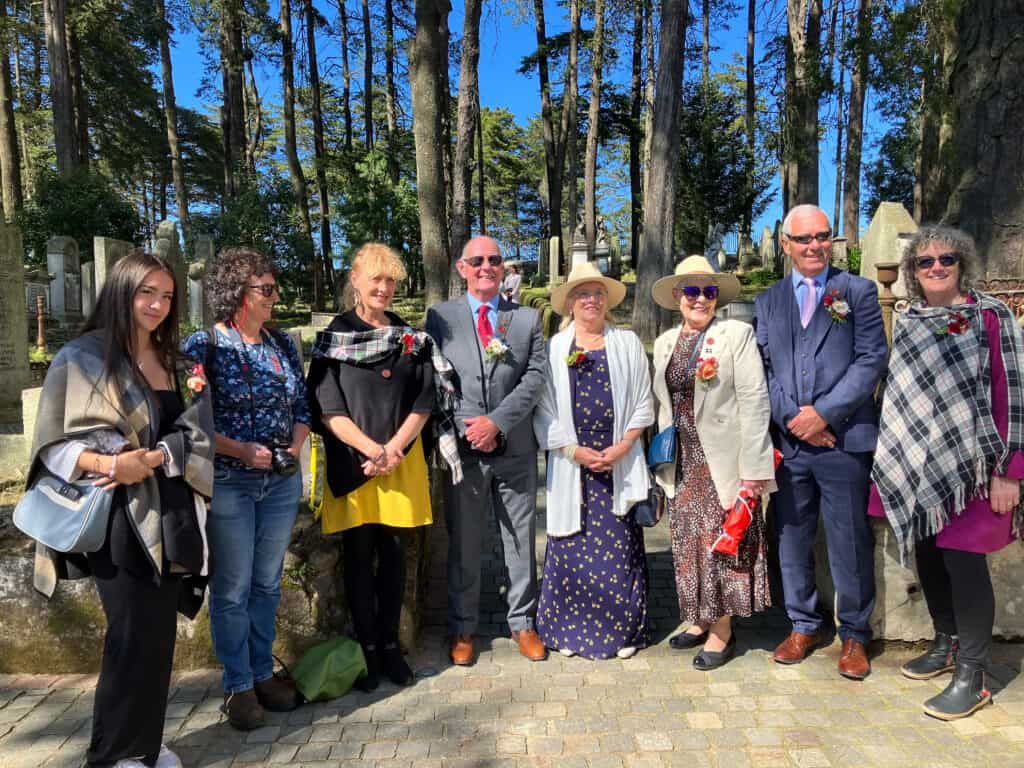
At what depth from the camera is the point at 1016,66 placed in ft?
21.3

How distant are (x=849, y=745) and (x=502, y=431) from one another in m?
2.03

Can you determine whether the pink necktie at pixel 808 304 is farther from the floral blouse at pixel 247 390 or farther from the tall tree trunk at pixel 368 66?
the tall tree trunk at pixel 368 66

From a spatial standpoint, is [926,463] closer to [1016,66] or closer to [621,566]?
[621,566]

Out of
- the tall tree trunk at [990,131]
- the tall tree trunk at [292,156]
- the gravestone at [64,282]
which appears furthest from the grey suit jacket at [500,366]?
the tall tree trunk at [292,156]

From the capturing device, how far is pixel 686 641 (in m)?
3.94

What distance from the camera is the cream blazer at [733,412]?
3.57 m

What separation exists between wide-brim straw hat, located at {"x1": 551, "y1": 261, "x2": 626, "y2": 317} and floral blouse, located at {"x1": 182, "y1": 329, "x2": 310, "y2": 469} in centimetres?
154

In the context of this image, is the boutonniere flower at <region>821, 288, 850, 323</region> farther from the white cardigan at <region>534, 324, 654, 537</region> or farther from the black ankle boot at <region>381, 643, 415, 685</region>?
the black ankle boot at <region>381, 643, 415, 685</region>

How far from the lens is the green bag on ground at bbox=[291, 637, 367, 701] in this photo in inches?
133

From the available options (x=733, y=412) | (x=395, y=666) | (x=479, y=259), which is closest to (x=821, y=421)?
(x=733, y=412)

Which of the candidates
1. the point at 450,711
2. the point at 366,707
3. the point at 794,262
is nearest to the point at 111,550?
the point at 366,707

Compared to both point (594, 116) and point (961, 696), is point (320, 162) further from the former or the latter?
point (961, 696)

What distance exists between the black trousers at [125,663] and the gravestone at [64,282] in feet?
50.3

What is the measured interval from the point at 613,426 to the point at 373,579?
57.3 inches
